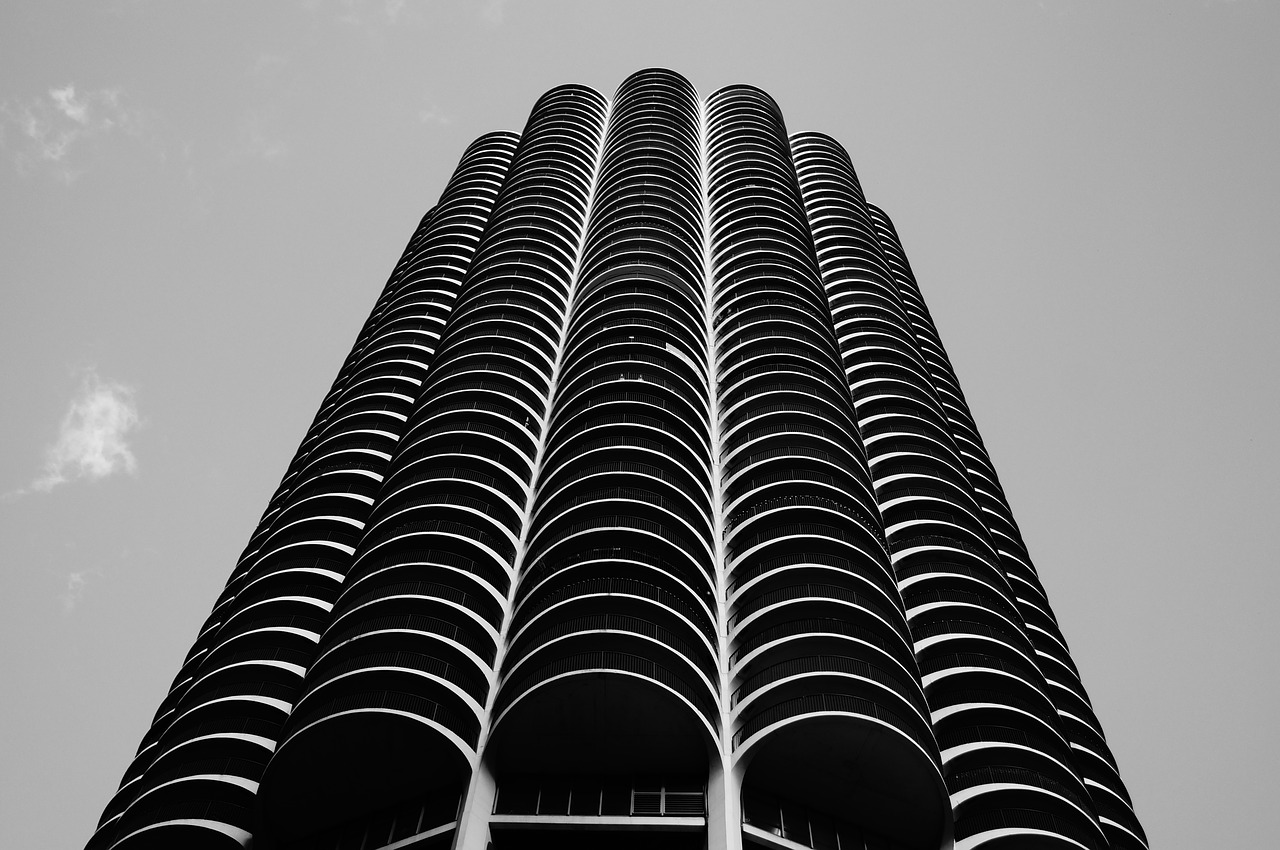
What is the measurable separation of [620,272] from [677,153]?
18.6 metres

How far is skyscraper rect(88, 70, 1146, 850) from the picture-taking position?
3475 centimetres

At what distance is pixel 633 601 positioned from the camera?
37.2 meters

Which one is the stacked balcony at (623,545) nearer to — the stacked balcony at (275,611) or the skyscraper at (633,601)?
the skyscraper at (633,601)

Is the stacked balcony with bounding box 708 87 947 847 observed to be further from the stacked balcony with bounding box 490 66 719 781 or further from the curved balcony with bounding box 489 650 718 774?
the curved balcony with bounding box 489 650 718 774

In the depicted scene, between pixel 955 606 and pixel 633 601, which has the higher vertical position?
pixel 955 606

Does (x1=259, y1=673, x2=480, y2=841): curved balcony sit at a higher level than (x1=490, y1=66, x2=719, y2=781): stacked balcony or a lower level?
lower

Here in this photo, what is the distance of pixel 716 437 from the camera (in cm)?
5084

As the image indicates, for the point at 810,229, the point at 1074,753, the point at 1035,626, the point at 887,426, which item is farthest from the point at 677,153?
the point at 1074,753

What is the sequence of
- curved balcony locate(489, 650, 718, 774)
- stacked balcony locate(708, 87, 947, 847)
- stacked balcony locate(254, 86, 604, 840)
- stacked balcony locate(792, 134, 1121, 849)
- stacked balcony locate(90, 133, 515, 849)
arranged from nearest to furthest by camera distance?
curved balcony locate(489, 650, 718, 774) → stacked balcony locate(254, 86, 604, 840) → stacked balcony locate(708, 87, 947, 847) → stacked balcony locate(792, 134, 1121, 849) → stacked balcony locate(90, 133, 515, 849)

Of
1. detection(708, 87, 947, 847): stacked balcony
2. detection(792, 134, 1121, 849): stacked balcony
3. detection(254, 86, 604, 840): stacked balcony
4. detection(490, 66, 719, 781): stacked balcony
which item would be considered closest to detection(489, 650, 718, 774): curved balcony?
detection(490, 66, 719, 781): stacked balcony

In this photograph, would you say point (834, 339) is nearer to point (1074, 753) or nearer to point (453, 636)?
point (1074, 753)

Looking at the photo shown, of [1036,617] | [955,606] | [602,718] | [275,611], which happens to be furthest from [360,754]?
[1036,617]

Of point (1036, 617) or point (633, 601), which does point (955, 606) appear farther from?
point (633, 601)

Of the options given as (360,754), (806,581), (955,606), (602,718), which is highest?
(955,606)
